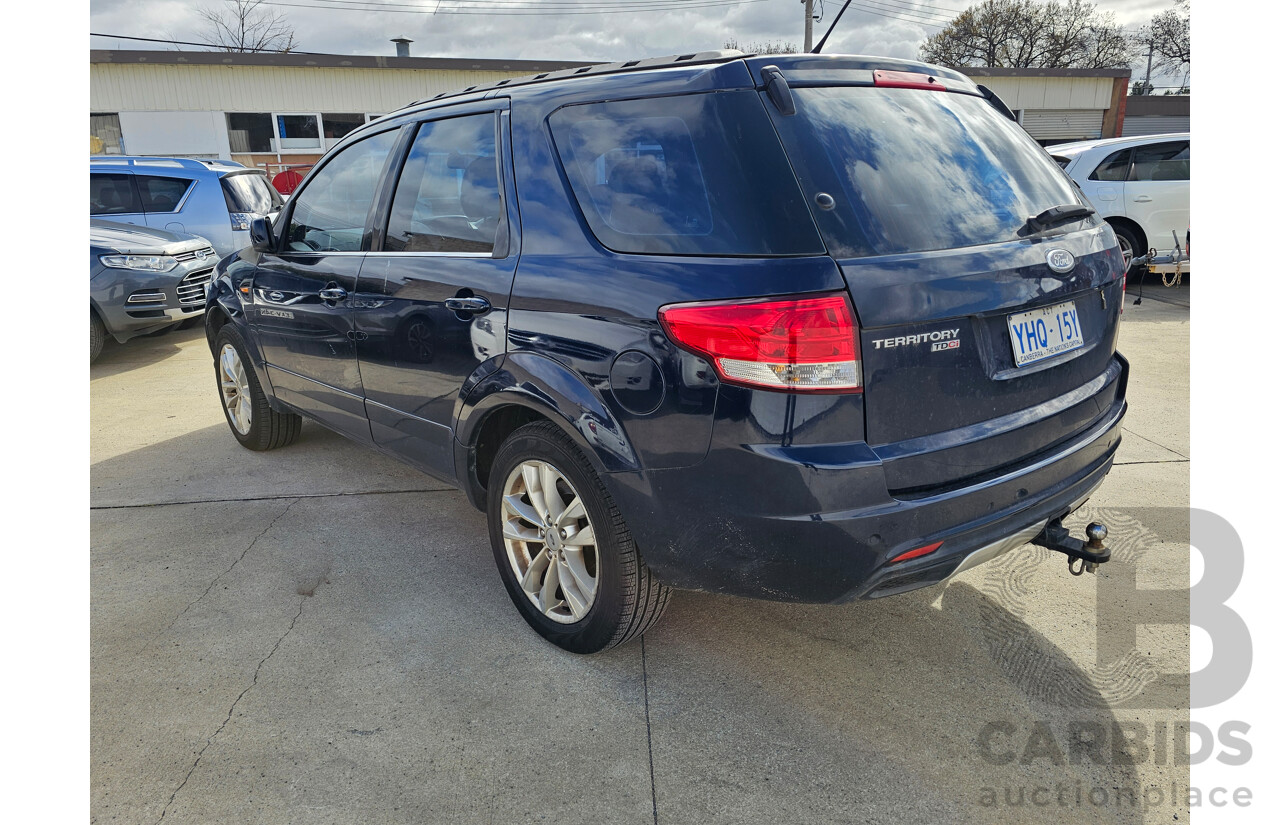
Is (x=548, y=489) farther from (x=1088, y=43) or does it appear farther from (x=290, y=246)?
(x=1088, y=43)

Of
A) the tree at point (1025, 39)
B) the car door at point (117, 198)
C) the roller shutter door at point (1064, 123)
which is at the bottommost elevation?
the car door at point (117, 198)

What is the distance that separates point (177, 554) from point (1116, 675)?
3760 millimetres

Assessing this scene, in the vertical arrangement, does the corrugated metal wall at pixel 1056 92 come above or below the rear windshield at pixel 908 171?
above

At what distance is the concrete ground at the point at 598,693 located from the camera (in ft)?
7.38

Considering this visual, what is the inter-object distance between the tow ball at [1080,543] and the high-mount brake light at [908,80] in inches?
54.8

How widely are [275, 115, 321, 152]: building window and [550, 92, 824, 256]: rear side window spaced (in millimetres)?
22782

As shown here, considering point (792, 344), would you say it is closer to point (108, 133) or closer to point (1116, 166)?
point (1116, 166)

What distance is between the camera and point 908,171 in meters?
2.34

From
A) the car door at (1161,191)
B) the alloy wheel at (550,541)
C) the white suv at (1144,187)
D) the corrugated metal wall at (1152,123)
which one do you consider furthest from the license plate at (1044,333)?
the corrugated metal wall at (1152,123)

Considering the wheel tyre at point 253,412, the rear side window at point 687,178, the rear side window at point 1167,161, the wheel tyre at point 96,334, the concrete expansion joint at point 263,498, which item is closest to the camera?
the rear side window at point 687,178

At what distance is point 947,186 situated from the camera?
238 cm

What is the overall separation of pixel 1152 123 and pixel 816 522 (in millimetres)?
35873

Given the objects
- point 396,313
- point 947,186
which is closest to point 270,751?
point 396,313

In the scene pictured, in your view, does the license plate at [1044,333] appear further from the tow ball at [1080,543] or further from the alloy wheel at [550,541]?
the alloy wheel at [550,541]
